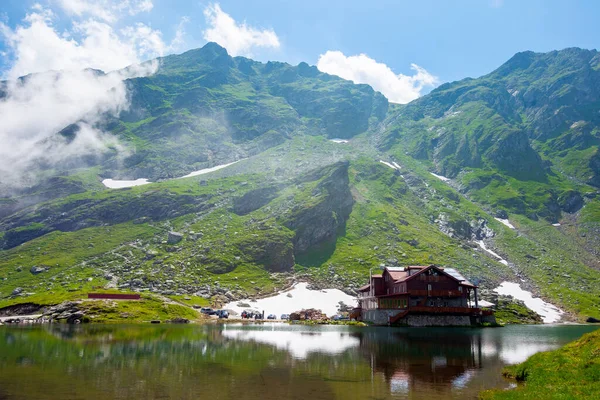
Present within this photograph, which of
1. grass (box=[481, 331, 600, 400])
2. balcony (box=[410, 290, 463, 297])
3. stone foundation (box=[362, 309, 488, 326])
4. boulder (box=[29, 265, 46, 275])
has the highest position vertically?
boulder (box=[29, 265, 46, 275])

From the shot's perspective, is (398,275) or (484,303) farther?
(484,303)

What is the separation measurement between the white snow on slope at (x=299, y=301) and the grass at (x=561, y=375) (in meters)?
105

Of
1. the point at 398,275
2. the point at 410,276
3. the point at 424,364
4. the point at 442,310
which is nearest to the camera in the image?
the point at 424,364

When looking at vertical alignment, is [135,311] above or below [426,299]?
below

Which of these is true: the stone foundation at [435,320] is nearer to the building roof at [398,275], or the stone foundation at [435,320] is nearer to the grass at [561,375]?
the building roof at [398,275]

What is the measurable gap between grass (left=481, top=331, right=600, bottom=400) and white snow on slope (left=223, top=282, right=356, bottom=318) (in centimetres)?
10488

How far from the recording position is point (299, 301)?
490ft

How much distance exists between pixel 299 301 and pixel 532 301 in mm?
94281

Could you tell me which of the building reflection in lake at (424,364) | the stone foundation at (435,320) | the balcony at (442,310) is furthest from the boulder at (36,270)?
the building reflection in lake at (424,364)

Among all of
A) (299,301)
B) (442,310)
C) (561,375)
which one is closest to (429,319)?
(442,310)

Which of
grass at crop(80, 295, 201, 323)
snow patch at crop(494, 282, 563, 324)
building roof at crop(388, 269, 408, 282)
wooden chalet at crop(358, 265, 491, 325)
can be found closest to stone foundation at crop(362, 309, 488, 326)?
wooden chalet at crop(358, 265, 491, 325)

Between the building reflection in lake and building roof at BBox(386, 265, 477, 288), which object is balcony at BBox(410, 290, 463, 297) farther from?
the building reflection in lake

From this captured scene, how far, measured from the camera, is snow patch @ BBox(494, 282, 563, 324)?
490 feet

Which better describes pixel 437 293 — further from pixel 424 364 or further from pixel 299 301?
pixel 424 364
